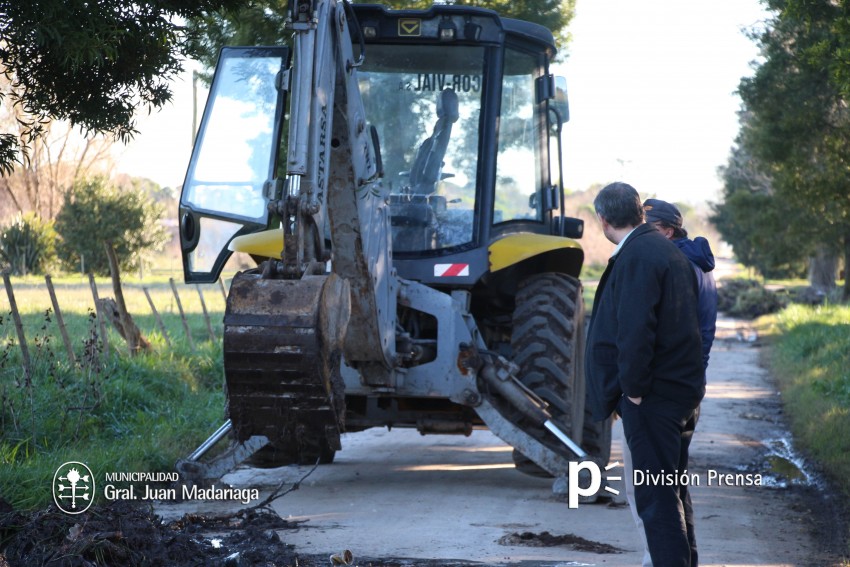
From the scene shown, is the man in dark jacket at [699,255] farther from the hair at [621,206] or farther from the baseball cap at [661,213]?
the hair at [621,206]

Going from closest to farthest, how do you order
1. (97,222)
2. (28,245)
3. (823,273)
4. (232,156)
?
(232,156), (28,245), (97,222), (823,273)

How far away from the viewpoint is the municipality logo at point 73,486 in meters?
7.10

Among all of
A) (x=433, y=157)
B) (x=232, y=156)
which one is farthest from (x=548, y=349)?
(x=232, y=156)

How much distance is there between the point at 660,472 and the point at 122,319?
8404 mm

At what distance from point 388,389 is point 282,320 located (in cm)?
261

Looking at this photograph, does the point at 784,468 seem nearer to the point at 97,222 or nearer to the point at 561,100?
the point at 561,100

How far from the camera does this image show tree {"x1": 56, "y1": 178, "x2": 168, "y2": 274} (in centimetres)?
3550

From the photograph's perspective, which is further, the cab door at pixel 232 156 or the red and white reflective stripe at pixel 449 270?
the red and white reflective stripe at pixel 449 270

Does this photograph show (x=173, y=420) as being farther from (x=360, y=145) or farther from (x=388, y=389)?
(x=360, y=145)

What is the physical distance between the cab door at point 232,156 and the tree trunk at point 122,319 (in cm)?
423

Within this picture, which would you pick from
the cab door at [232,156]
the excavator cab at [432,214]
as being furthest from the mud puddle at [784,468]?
the cab door at [232,156]

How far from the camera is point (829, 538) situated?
23.2ft

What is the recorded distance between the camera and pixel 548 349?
855 cm

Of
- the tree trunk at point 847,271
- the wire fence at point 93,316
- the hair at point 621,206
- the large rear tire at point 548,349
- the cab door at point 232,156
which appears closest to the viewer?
the hair at point 621,206
